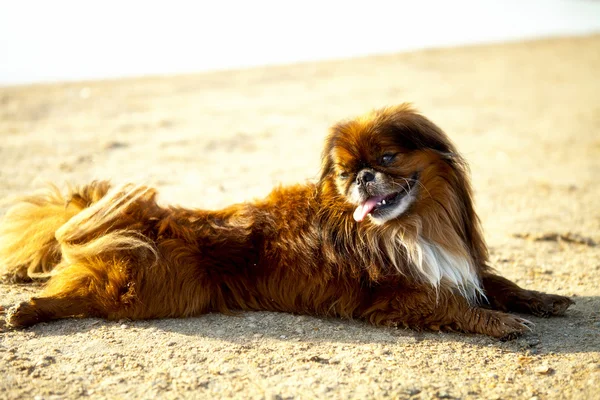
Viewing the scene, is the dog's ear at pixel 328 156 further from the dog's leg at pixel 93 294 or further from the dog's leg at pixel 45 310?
the dog's leg at pixel 45 310

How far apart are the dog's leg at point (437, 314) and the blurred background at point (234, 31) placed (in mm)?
11960

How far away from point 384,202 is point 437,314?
0.82 meters

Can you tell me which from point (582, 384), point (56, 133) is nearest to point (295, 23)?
point (56, 133)

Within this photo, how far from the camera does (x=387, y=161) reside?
180 inches

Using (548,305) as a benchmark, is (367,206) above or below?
above

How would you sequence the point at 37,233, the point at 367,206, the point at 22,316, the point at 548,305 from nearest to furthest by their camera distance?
the point at 22,316, the point at 367,206, the point at 548,305, the point at 37,233

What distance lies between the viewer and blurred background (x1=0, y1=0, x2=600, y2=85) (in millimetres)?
16641

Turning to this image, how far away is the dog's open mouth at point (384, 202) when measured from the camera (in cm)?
454

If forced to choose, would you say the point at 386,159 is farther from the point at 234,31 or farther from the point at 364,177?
the point at 234,31

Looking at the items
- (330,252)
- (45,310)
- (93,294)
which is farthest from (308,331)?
(45,310)

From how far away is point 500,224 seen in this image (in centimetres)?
726

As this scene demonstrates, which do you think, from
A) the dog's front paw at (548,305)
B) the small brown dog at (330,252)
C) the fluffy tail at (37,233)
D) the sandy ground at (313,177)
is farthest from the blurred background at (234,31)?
the dog's front paw at (548,305)

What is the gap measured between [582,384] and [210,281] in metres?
2.40

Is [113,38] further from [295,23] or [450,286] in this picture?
[450,286]
